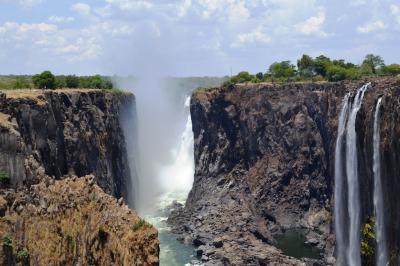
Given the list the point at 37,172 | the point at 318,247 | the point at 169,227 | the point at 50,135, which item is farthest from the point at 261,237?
the point at 37,172

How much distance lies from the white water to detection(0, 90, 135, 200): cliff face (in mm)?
30967

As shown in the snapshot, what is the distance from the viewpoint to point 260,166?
326 feet

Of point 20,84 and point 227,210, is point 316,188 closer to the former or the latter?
point 227,210

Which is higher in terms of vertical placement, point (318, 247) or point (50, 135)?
point (50, 135)

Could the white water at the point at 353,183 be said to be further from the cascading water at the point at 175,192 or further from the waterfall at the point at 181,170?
the waterfall at the point at 181,170

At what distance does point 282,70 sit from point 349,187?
187ft

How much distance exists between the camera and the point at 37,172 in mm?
42469

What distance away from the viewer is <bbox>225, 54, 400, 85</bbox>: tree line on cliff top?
103000mm

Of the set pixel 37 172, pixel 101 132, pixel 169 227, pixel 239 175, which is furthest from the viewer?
pixel 239 175

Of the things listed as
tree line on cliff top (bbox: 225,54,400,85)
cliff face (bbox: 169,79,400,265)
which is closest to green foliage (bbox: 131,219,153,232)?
cliff face (bbox: 169,79,400,265)

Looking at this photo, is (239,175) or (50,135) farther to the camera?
(239,175)

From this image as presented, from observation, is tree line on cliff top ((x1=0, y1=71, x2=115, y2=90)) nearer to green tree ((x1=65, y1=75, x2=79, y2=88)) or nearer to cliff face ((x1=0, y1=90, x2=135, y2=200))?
green tree ((x1=65, y1=75, x2=79, y2=88))

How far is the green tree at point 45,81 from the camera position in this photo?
78781 mm

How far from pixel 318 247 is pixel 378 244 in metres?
18.9
